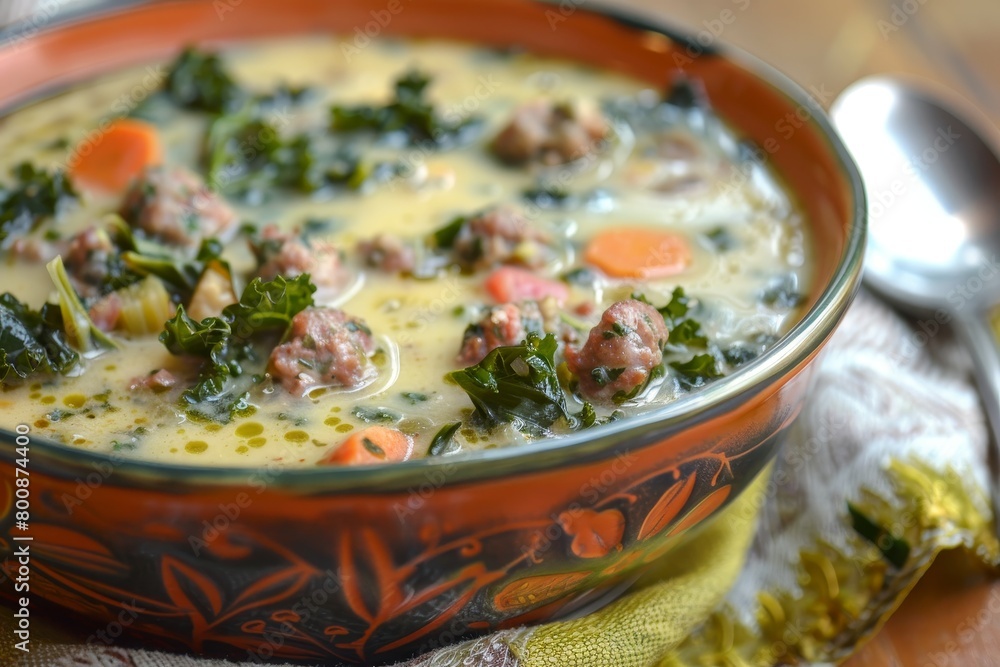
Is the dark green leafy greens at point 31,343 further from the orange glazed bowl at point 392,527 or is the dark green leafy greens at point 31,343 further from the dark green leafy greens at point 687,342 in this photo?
the dark green leafy greens at point 687,342

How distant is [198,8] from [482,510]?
2.79 meters

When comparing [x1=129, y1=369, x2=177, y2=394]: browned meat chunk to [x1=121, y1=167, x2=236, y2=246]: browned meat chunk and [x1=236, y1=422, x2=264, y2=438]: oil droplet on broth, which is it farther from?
[x1=121, y1=167, x2=236, y2=246]: browned meat chunk

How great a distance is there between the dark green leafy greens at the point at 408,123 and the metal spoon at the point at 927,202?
1439 mm

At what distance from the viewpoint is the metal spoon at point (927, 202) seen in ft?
11.9

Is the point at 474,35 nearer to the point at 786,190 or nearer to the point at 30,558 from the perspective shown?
the point at 786,190

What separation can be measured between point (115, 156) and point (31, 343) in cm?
102

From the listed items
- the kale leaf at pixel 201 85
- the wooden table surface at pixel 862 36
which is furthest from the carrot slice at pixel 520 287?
the wooden table surface at pixel 862 36

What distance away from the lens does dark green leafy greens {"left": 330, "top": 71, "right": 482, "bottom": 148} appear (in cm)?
355

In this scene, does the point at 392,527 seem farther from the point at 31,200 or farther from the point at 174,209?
the point at 31,200

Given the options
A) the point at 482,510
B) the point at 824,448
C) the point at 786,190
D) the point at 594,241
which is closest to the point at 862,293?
the point at 786,190

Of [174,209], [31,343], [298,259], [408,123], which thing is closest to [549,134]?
[408,123]

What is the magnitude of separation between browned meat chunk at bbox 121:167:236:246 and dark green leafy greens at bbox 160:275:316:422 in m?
0.51

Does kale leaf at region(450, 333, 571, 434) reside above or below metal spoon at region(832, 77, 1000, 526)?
above

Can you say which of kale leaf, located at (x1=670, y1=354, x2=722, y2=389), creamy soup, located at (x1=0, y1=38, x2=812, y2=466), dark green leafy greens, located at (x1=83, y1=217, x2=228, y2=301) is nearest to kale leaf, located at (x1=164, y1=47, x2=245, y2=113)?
creamy soup, located at (x1=0, y1=38, x2=812, y2=466)
